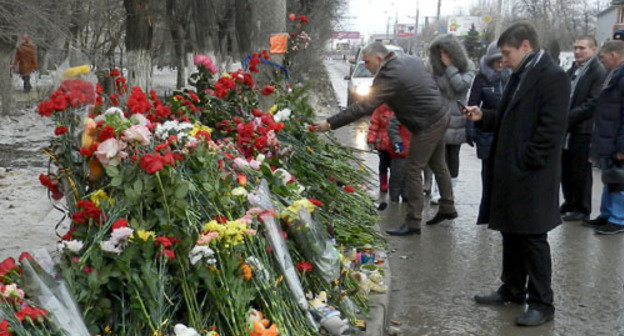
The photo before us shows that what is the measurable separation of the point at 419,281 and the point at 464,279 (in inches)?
13.5

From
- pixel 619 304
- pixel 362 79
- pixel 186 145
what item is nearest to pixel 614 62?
pixel 619 304

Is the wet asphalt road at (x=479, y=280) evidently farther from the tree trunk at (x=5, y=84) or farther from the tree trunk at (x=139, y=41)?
the tree trunk at (x=5, y=84)

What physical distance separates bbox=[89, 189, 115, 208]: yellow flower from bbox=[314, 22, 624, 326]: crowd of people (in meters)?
2.34

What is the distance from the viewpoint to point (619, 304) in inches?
189

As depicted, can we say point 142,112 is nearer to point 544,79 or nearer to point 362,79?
point 544,79

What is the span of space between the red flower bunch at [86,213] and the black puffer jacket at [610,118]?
15.7ft

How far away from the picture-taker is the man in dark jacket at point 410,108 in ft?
19.2

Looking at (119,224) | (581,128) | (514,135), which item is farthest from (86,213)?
(581,128)

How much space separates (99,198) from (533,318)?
2.66m

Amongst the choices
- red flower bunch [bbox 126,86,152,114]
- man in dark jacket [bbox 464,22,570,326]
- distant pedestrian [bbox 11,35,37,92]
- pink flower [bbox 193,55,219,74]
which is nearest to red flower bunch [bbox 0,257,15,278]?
red flower bunch [bbox 126,86,152,114]

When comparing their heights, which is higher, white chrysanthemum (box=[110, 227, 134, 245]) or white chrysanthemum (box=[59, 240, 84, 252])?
white chrysanthemum (box=[110, 227, 134, 245])

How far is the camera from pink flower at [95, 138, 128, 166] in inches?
130

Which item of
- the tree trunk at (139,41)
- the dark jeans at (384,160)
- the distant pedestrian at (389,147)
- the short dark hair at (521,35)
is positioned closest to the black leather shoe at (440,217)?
the distant pedestrian at (389,147)

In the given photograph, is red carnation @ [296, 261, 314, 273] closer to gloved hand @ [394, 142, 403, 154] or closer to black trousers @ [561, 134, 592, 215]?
gloved hand @ [394, 142, 403, 154]
